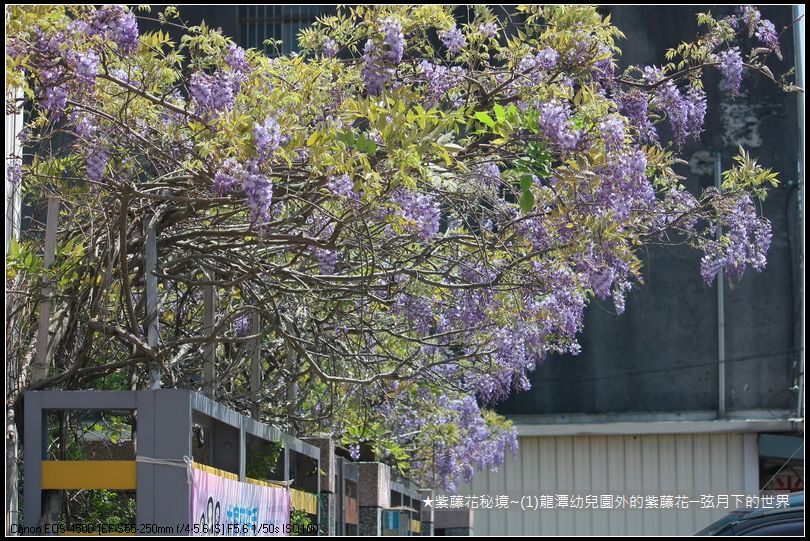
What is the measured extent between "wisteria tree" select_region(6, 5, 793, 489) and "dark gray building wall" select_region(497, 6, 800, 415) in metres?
15.6

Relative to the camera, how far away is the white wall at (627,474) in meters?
23.9

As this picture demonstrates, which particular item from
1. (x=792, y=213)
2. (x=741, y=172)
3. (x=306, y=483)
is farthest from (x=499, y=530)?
(x=741, y=172)

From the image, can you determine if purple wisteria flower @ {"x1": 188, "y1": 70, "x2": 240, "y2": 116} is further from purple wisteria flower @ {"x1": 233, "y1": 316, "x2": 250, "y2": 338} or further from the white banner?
purple wisteria flower @ {"x1": 233, "y1": 316, "x2": 250, "y2": 338}

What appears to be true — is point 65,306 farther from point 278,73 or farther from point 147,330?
point 278,73

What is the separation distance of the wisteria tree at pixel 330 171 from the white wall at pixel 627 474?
15.3 m

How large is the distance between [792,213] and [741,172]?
16.4 m

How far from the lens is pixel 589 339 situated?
25.0 metres

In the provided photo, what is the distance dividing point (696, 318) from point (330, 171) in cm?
1927

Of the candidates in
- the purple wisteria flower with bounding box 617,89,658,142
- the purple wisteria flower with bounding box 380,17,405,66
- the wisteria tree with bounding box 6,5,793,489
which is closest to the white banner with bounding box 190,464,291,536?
the wisteria tree with bounding box 6,5,793,489

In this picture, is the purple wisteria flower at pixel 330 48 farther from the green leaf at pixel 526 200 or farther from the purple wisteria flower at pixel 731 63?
the purple wisteria flower at pixel 731 63

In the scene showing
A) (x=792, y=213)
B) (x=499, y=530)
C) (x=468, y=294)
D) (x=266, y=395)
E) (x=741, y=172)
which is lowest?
(x=499, y=530)

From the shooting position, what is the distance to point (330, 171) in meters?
6.53

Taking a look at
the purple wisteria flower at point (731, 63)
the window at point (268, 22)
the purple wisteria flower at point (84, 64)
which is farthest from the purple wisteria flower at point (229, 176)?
the window at point (268, 22)

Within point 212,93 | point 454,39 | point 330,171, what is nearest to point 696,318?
point 454,39
